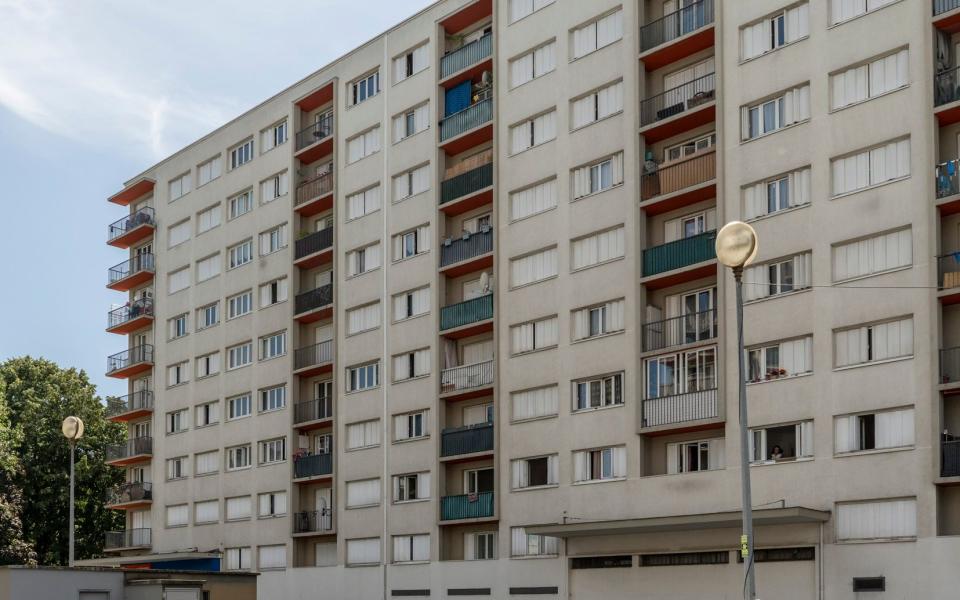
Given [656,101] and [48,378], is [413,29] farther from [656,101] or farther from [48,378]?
[48,378]

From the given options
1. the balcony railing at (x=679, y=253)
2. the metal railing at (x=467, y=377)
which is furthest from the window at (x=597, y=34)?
the metal railing at (x=467, y=377)

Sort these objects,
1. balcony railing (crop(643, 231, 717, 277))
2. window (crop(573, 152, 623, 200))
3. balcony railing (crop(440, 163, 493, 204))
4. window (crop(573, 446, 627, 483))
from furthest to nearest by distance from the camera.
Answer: balcony railing (crop(440, 163, 493, 204)) < window (crop(573, 152, 623, 200)) < window (crop(573, 446, 627, 483)) < balcony railing (crop(643, 231, 717, 277))

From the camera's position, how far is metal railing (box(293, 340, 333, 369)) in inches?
2665

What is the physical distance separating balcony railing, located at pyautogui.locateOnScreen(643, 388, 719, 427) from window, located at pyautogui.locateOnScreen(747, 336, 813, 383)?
168 cm

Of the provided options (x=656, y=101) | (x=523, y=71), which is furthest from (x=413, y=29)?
(x=656, y=101)

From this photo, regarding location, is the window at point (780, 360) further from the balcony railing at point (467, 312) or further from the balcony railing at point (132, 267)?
the balcony railing at point (132, 267)

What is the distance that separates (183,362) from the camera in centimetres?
7956

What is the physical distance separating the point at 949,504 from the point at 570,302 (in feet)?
57.6

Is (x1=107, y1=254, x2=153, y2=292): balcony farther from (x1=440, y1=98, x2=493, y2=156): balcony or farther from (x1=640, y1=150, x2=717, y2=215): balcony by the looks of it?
(x1=640, y1=150, x2=717, y2=215): balcony

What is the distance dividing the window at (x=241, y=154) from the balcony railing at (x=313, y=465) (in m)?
17.5

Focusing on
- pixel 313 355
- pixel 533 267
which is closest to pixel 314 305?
pixel 313 355

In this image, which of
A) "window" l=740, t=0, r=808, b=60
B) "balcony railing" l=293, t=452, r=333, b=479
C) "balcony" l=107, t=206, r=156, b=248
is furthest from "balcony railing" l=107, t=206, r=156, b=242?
"window" l=740, t=0, r=808, b=60

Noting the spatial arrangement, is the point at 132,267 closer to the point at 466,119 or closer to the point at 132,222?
the point at 132,222

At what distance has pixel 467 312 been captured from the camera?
194 ft
